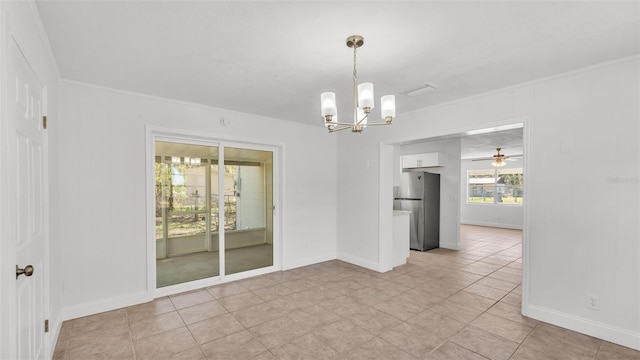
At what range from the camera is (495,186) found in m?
10.2

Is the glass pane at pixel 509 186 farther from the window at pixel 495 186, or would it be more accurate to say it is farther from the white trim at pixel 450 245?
the white trim at pixel 450 245

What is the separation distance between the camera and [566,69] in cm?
278

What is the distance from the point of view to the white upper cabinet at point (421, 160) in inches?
258

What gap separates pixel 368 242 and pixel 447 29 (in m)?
3.56

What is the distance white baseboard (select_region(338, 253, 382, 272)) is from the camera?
4.74 m

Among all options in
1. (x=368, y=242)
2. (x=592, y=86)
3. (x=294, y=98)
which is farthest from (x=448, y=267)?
(x=294, y=98)

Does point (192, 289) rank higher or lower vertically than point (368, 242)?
lower

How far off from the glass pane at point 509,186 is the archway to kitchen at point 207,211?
8900 millimetres

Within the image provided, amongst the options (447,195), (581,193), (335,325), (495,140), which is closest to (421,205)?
(447,195)

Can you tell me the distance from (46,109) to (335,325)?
3141 millimetres

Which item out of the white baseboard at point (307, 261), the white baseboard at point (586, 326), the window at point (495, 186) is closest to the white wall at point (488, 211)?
the window at point (495, 186)

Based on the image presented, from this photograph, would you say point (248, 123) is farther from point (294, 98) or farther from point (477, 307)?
Result: point (477, 307)

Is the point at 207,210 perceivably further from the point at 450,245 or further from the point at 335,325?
the point at 450,245

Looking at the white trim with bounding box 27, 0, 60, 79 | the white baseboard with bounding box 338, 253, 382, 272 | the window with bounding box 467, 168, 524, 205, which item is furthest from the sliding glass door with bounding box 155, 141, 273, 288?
the window with bounding box 467, 168, 524, 205
